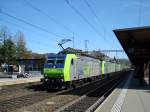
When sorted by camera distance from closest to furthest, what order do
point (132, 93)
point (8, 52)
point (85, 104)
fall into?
point (85, 104) < point (132, 93) < point (8, 52)

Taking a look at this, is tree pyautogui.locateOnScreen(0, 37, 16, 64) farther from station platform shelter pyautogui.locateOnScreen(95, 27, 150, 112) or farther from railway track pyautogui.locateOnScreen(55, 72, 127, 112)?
railway track pyautogui.locateOnScreen(55, 72, 127, 112)

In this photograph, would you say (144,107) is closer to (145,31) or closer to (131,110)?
(131,110)

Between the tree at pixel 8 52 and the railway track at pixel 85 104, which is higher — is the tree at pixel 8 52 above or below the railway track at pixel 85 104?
above

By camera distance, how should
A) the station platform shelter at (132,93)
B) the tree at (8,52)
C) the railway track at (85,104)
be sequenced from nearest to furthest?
1. the station platform shelter at (132,93)
2. the railway track at (85,104)
3. the tree at (8,52)

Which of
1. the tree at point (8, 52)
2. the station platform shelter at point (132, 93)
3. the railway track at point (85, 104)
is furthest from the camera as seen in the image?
the tree at point (8, 52)

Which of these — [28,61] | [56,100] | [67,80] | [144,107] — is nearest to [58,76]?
[67,80]

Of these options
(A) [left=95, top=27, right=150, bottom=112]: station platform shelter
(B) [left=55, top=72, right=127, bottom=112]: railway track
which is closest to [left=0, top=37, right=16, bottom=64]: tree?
(A) [left=95, top=27, right=150, bottom=112]: station platform shelter

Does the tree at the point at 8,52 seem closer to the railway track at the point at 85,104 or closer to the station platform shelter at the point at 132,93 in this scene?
the station platform shelter at the point at 132,93

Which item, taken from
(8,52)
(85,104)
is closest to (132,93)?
(85,104)

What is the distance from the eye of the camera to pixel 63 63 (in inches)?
963

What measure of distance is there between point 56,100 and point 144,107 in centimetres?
682

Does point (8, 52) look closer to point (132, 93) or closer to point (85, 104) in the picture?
point (132, 93)

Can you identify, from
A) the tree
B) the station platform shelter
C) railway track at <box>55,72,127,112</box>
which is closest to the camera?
the station platform shelter

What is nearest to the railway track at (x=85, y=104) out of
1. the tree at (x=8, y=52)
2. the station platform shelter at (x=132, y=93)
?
the station platform shelter at (x=132, y=93)
